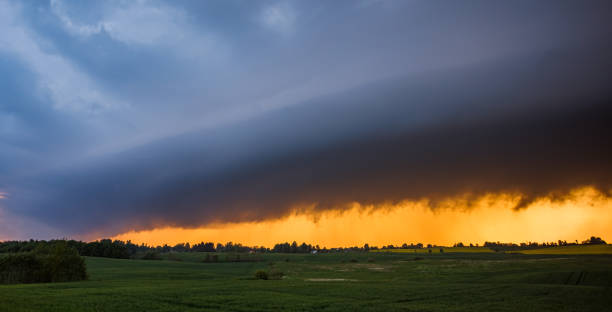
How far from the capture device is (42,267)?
232 feet

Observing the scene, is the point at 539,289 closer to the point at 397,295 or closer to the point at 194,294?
the point at 397,295

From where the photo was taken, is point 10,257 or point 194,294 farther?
point 10,257

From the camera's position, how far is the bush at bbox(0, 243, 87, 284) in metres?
69.4

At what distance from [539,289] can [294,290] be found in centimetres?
3009

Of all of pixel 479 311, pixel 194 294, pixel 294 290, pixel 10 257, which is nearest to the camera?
pixel 479 311

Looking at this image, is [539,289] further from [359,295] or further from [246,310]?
[246,310]

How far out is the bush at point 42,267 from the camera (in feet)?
228

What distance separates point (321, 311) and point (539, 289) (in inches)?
1140

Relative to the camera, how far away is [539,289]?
4528 cm

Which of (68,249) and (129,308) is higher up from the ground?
(68,249)

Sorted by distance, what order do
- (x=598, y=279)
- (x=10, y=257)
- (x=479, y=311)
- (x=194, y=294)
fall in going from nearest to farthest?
(x=479, y=311) < (x=194, y=294) < (x=598, y=279) < (x=10, y=257)

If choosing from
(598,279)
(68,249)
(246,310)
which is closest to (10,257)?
(68,249)

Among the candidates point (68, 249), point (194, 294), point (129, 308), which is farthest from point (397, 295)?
point (68, 249)

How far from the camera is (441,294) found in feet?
148
